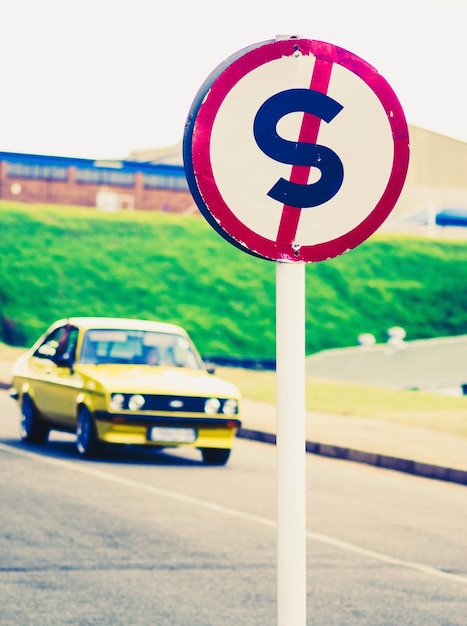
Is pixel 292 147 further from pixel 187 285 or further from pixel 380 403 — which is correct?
pixel 187 285

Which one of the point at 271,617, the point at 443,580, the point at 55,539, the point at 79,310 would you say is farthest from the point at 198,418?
the point at 79,310

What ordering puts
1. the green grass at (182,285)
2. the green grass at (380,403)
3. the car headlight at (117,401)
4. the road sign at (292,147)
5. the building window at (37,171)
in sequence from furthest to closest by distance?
the building window at (37,171) < the green grass at (182,285) < the green grass at (380,403) < the car headlight at (117,401) < the road sign at (292,147)

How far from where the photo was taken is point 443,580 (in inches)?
319

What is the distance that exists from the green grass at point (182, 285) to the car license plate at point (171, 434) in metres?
27.9

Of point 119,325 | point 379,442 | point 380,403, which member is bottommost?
point 379,442

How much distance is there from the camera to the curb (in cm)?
1390

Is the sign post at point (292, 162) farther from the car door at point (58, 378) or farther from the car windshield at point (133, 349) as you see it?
the car windshield at point (133, 349)

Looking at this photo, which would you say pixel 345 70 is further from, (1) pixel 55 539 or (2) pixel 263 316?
(2) pixel 263 316

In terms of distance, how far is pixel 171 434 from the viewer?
13602 mm

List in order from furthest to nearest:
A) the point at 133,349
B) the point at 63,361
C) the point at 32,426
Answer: the point at 32,426 → the point at 133,349 → the point at 63,361

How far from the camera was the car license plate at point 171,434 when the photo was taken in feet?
44.5

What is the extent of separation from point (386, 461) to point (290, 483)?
11982 millimetres

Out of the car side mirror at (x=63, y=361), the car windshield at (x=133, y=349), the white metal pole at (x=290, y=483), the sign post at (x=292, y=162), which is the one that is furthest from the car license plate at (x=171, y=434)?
the white metal pole at (x=290, y=483)

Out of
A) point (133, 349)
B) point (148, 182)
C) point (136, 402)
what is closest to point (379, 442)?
point (133, 349)
